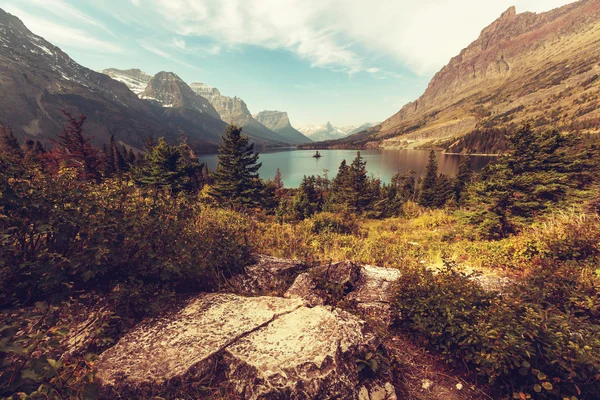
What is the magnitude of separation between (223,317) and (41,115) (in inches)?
9425

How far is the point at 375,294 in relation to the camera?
4898 millimetres

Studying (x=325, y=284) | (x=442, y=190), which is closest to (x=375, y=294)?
(x=325, y=284)

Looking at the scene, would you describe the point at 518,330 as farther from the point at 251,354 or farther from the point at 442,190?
the point at 442,190

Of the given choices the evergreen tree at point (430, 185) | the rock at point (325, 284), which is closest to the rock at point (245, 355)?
the rock at point (325, 284)

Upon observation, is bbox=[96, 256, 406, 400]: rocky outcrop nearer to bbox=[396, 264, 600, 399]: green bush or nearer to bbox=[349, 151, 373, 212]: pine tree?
bbox=[396, 264, 600, 399]: green bush

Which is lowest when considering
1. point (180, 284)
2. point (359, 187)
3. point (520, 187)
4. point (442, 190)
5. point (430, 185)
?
point (442, 190)

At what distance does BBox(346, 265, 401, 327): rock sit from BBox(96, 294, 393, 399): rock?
1.11 m

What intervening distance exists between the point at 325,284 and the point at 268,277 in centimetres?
123

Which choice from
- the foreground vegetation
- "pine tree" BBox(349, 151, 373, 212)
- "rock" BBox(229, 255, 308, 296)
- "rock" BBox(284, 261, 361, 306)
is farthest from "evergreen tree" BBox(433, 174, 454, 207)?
"rock" BBox(229, 255, 308, 296)

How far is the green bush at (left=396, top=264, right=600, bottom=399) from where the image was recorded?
2.46 meters

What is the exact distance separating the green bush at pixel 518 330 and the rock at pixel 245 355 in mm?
1152

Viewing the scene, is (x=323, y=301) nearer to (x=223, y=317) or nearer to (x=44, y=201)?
(x=223, y=317)

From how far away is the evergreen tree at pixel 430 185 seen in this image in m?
50.9

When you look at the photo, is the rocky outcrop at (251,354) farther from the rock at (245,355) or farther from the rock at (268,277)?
the rock at (268,277)
